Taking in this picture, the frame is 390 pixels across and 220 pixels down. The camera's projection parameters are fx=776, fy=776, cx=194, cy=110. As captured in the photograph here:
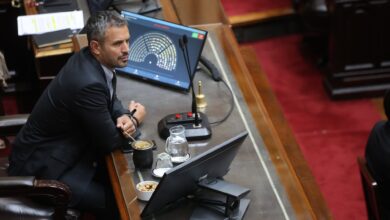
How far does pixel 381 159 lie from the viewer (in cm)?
331

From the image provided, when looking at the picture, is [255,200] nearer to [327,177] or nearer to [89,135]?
[89,135]

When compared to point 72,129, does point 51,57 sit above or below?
above

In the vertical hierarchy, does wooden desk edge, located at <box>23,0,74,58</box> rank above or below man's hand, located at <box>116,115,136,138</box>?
above

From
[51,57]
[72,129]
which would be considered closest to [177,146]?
[72,129]

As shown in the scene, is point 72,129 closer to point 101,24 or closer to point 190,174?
point 101,24

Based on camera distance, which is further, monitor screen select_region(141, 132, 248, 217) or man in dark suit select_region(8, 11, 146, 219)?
man in dark suit select_region(8, 11, 146, 219)

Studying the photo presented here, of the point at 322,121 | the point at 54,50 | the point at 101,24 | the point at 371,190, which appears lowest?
the point at 322,121

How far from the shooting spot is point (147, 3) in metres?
4.31

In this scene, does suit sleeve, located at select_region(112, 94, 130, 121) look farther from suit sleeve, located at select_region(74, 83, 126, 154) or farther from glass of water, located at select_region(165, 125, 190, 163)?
glass of water, located at select_region(165, 125, 190, 163)

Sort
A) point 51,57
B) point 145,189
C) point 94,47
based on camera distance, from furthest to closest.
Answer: point 51,57
point 94,47
point 145,189

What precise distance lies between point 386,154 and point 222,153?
85cm

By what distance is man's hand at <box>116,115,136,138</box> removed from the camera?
10.6ft

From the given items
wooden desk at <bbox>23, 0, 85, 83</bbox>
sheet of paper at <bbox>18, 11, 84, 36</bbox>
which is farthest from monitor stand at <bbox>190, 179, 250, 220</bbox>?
sheet of paper at <bbox>18, 11, 84, 36</bbox>

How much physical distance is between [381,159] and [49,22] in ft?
6.24
